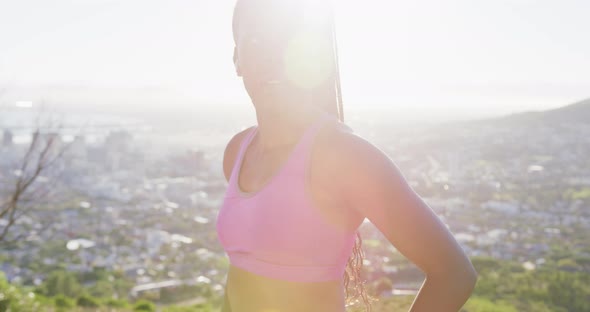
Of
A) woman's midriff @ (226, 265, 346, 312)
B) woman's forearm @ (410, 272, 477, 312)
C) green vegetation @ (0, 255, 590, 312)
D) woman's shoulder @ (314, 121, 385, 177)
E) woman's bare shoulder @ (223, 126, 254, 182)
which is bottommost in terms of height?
green vegetation @ (0, 255, 590, 312)

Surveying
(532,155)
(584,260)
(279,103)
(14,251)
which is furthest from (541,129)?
(279,103)

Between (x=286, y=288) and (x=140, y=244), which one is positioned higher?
(x=286, y=288)

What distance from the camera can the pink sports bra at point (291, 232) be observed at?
3.19 feet

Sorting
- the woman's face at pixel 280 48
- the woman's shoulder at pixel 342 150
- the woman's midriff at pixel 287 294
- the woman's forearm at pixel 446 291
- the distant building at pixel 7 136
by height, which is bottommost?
the distant building at pixel 7 136

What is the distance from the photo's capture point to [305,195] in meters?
0.97

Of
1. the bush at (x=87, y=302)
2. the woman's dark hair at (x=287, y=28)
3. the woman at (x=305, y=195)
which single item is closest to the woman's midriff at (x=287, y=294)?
the woman at (x=305, y=195)

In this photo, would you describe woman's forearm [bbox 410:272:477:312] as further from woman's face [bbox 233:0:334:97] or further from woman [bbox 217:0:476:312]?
woman's face [bbox 233:0:334:97]

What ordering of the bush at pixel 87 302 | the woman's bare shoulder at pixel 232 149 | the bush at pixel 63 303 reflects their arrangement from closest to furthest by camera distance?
1. the woman's bare shoulder at pixel 232 149
2. the bush at pixel 63 303
3. the bush at pixel 87 302

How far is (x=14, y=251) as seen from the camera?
1077 inches

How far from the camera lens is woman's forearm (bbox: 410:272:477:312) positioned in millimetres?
898

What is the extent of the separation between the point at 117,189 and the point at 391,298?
45.6 metres

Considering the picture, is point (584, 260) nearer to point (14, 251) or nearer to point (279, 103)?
point (279, 103)

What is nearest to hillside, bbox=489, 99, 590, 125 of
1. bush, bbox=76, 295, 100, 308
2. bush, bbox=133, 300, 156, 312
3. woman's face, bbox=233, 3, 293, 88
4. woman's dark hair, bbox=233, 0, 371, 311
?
bush, bbox=133, 300, 156, 312

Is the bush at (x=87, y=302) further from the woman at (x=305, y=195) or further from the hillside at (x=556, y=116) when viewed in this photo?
the hillside at (x=556, y=116)
